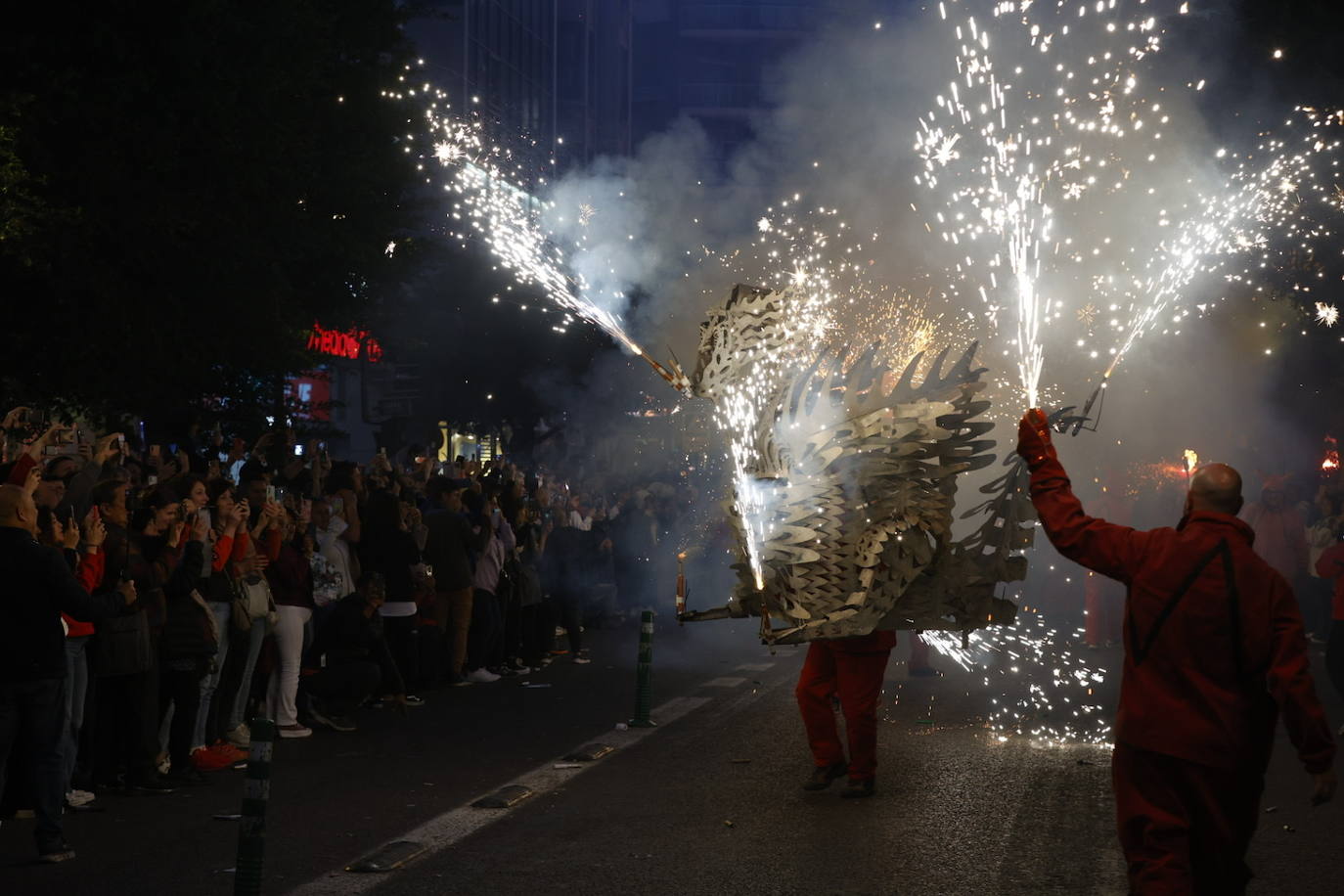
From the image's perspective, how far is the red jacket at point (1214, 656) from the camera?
5.70 metres

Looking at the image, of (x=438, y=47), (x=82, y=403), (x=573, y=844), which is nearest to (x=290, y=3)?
(x=82, y=403)

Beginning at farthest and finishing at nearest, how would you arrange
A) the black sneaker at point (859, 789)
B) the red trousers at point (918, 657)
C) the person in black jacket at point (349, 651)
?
1. the red trousers at point (918, 657)
2. the person in black jacket at point (349, 651)
3. the black sneaker at point (859, 789)

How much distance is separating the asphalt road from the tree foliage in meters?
5.16

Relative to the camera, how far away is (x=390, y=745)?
11.5 m

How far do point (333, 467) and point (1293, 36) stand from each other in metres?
13.1

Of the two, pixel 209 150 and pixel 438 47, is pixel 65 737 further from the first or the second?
pixel 438 47

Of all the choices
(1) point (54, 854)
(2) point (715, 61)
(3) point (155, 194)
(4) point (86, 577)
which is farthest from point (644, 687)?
(2) point (715, 61)

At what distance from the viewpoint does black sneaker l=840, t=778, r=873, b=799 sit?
9289mm

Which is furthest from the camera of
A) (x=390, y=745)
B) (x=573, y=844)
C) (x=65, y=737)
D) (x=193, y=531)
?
(x=390, y=745)

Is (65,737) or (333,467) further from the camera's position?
(333,467)

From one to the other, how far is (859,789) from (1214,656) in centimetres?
379

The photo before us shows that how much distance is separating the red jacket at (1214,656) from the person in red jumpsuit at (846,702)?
350 centimetres

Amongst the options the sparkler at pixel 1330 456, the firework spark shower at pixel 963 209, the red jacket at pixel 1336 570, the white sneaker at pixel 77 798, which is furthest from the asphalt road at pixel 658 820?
the sparkler at pixel 1330 456

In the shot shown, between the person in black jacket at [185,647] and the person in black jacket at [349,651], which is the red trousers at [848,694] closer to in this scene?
the person in black jacket at [185,647]
